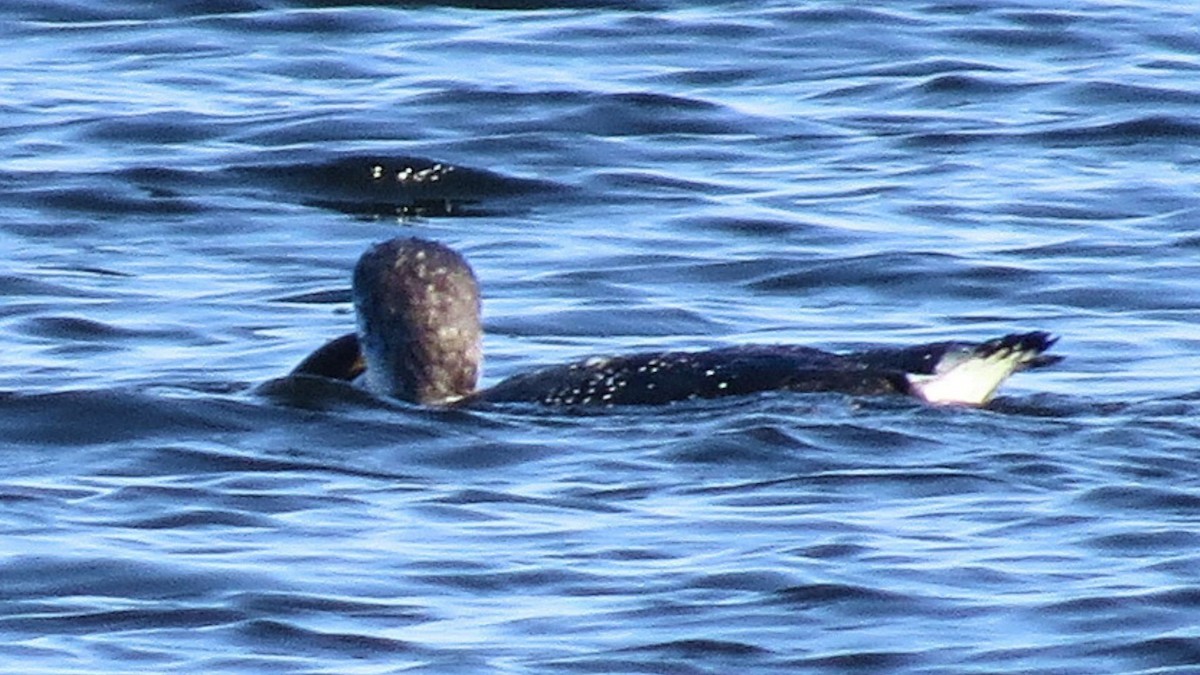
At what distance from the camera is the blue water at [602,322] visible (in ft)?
29.6

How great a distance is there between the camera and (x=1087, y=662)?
8586mm

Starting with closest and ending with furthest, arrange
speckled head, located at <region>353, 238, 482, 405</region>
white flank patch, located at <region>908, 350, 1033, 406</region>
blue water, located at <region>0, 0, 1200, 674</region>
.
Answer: blue water, located at <region>0, 0, 1200, 674</region>, white flank patch, located at <region>908, 350, 1033, 406</region>, speckled head, located at <region>353, 238, 482, 405</region>

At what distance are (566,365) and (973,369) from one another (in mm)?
1213

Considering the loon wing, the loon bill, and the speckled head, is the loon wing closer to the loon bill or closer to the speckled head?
the loon bill

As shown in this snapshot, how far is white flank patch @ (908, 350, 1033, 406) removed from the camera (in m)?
11.4

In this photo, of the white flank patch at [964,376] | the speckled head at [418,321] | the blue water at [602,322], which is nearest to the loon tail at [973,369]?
the white flank patch at [964,376]

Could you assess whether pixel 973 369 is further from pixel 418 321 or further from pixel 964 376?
pixel 418 321

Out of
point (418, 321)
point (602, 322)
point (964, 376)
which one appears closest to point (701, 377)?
point (964, 376)

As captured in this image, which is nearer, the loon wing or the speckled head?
the loon wing

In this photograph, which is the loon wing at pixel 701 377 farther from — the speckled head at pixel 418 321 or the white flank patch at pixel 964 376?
the speckled head at pixel 418 321

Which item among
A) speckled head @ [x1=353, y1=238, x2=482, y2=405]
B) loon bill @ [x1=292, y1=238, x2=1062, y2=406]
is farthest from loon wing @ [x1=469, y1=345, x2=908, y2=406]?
speckled head @ [x1=353, y1=238, x2=482, y2=405]

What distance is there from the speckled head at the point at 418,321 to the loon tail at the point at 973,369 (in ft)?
4.77

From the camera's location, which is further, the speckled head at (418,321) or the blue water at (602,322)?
the speckled head at (418,321)

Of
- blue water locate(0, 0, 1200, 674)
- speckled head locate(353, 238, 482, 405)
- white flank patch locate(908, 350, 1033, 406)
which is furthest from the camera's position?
speckled head locate(353, 238, 482, 405)
